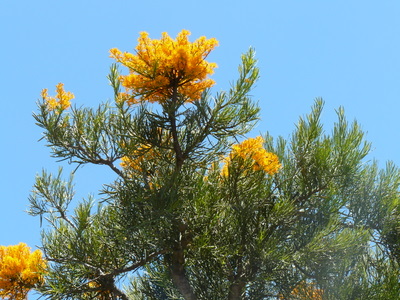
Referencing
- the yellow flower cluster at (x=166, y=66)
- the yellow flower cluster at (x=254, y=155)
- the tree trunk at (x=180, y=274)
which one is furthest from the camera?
the tree trunk at (x=180, y=274)

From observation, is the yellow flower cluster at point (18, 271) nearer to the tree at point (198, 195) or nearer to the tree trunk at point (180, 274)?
the tree at point (198, 195)

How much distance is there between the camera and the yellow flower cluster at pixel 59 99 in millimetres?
4453

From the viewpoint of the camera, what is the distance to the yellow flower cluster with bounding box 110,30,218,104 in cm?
388

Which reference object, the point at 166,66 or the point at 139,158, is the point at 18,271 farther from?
the point at 166,66

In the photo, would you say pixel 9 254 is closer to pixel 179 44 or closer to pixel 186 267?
pixel 186 267

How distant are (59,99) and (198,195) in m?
1.32

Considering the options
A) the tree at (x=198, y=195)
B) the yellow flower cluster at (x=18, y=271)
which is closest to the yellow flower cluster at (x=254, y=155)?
the tree at (x=198, y=195)

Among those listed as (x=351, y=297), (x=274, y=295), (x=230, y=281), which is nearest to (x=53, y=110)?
(x=230, y=281)

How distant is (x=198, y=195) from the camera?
4.24m

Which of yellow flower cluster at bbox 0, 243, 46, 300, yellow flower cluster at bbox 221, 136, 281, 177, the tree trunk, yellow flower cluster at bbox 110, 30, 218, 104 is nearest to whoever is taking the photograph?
yellow flower cluster at bbox 110, 30, 218, 104

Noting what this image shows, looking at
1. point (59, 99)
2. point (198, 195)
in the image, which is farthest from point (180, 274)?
point (59, 99)

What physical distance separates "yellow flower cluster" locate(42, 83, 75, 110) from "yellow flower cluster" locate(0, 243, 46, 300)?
137 cm

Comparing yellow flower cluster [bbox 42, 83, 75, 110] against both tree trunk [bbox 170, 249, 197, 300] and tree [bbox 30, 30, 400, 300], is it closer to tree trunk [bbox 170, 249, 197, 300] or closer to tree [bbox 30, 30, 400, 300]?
tree [bbox 30, 30, 400, 300]

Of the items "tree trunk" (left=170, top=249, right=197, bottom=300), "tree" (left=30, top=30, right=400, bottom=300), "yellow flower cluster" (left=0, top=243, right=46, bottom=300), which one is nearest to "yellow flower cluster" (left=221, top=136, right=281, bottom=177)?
"tree" (left=30, top=30, right=400, bottom=300)
